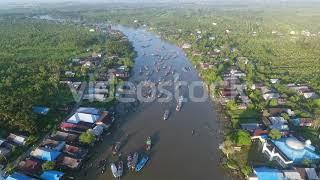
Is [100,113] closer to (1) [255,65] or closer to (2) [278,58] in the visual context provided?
(1) [255,65]

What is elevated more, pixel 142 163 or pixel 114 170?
pixel 114 170

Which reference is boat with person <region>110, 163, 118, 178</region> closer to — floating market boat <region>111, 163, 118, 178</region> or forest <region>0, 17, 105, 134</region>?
floating market boat <region>111, 163, 118, 178</region>

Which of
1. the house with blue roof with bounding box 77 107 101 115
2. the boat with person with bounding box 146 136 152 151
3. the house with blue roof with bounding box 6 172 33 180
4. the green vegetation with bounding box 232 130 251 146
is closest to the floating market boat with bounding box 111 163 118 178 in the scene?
the boat with person with bounding box 146 136 152 151

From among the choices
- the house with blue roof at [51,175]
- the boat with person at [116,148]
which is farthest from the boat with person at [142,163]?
the house with blue roof at [51,175]

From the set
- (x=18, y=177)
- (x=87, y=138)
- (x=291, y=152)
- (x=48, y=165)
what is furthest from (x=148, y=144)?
(x=291, y=152)

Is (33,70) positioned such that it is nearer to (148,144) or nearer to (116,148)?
(116,148)

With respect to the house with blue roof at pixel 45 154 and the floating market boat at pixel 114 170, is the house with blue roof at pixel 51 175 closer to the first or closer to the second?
the house with blue roof at pixel 45 154
